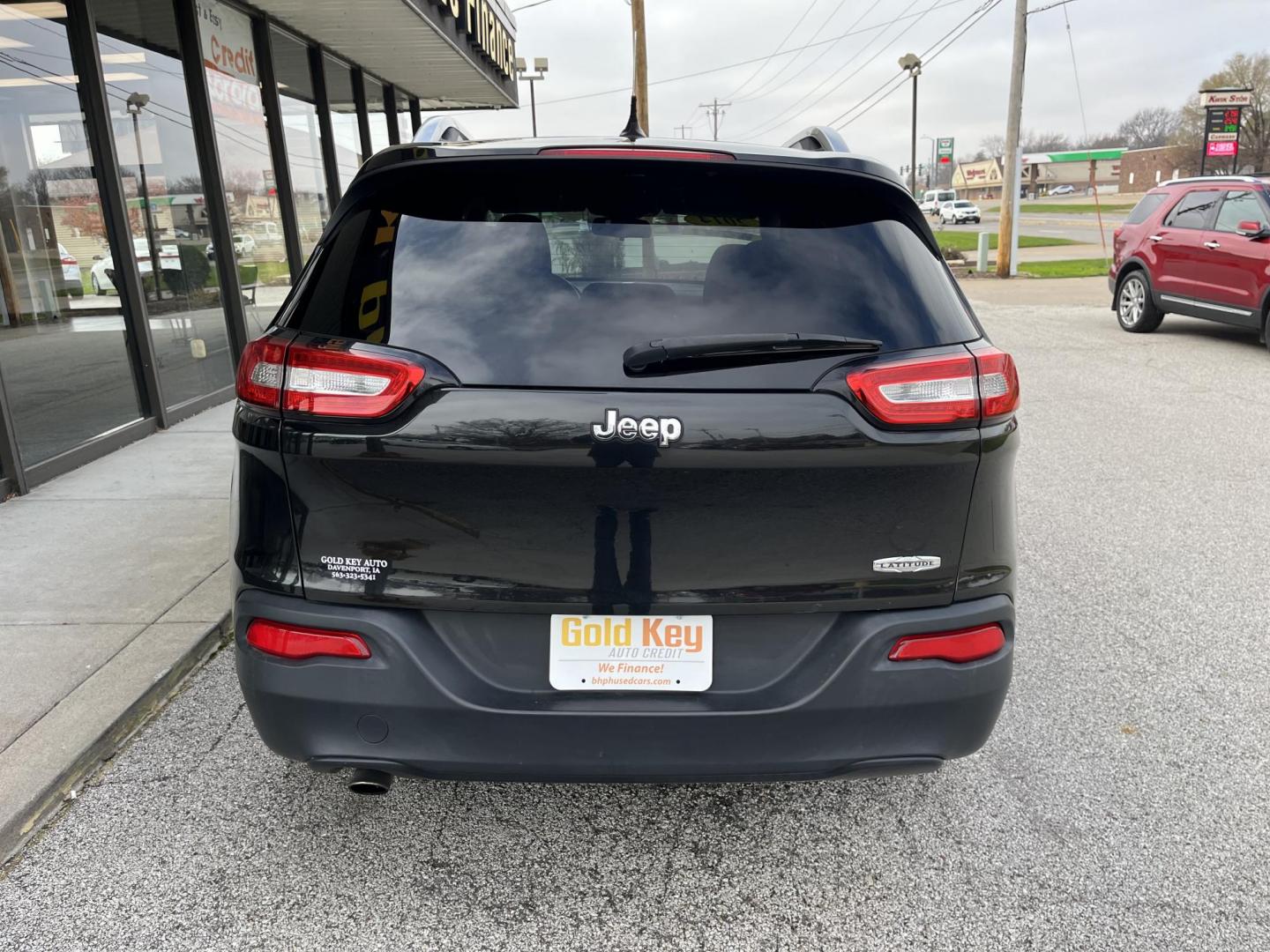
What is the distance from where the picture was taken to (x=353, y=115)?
13.2m

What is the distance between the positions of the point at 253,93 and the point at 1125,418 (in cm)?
895

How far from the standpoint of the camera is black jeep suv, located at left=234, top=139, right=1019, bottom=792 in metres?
2.04

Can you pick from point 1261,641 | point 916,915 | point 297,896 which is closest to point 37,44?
point 297,896

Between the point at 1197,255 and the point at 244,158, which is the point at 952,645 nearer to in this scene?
the point at 244,158

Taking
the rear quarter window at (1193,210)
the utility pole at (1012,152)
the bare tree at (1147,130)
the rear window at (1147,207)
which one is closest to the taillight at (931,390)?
the rear quarter window at (1193,210)

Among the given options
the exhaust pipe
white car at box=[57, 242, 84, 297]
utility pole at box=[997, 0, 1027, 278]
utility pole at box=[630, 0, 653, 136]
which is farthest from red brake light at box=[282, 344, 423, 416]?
utility pole at box=[630, 0, 653, 136]

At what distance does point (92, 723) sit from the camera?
3.15 meters

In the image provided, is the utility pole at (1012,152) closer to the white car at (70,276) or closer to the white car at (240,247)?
the white car at (240,247)

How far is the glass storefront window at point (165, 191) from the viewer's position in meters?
7.41

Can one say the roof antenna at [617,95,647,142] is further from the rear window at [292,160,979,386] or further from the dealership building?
the dealership building

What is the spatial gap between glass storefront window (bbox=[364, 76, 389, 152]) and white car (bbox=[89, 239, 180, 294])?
6.47 m

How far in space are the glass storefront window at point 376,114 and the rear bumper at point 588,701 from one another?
13243 mm

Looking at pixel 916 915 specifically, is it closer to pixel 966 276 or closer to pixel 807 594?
pixel 807 594

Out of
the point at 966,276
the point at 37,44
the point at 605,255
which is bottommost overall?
the point at 966,276
